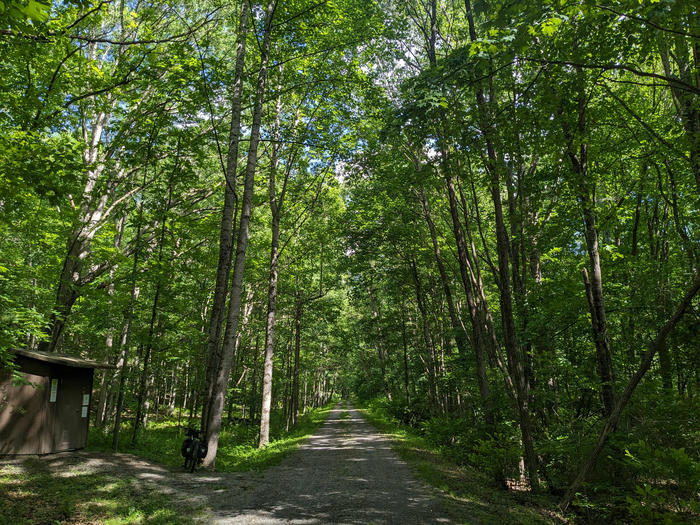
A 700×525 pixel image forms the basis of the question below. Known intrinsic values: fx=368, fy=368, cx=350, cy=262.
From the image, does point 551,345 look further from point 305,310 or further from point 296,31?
point 305,310

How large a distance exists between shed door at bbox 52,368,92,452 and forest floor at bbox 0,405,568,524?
4.00ft

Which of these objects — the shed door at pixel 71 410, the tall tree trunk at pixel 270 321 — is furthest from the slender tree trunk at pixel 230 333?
the shed door at pixel 71 410

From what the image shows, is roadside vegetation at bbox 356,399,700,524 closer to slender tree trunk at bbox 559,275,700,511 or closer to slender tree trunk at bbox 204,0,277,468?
slender tree trunk at bbox 559,275,700,511

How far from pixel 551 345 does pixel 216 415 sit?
33.3 ft

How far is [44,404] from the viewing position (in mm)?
11070

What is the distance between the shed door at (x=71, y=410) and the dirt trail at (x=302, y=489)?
1.36 meters

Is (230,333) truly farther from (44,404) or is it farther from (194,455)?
(44,404)

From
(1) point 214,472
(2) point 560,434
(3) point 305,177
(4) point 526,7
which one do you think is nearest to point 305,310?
(3) point 305,177

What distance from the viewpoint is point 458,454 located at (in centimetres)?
1229

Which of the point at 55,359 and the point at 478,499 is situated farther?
the point at 55,359

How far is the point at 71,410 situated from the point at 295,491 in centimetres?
920

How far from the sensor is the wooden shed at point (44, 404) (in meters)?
10.0

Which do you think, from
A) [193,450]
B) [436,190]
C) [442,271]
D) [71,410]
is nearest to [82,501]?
[193,450]

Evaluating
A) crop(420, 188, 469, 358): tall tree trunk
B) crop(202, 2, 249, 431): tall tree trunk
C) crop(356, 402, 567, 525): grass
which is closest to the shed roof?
crop(202, 2, 249, 431): tall tree trunk
